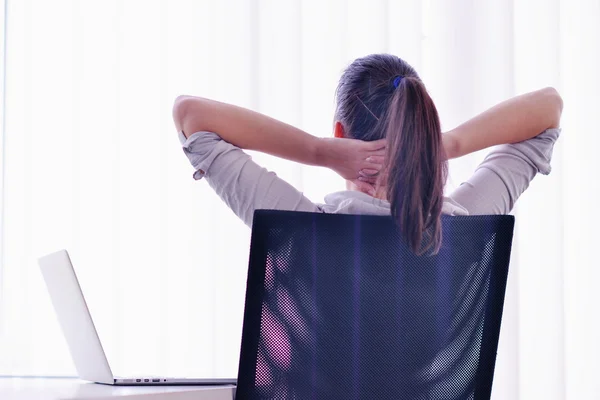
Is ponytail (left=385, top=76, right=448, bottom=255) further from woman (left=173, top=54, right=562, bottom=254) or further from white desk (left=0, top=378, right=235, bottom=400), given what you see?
white desk (left=0, top=378, right=235, bottom=400)

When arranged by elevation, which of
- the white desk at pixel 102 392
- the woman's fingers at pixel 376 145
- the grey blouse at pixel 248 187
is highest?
the woman's fingers at pixel 376 145

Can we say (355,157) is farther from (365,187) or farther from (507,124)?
(507,124)

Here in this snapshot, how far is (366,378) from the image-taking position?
0.83 m

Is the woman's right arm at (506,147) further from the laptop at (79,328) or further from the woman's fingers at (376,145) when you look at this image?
the laptop at (79,328)

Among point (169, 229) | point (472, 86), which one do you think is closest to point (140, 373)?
point (169, 229)

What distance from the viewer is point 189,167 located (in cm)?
212

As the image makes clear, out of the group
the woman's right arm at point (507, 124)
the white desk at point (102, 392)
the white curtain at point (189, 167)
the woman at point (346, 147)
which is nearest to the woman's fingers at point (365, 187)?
the woman at point (346, 147)

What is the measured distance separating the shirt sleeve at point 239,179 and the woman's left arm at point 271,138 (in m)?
0.03

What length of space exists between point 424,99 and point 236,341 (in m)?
1.39

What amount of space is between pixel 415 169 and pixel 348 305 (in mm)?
A: 180

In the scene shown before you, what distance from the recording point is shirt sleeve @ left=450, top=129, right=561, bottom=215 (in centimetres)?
116

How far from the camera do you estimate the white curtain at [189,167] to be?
207cm

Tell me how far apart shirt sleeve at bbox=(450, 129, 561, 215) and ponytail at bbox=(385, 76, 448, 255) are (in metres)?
0.33

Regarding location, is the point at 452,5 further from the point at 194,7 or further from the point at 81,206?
the point at 81,206
